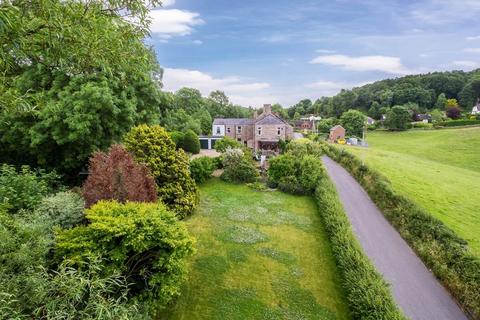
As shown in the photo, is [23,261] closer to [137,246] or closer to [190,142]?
[137,246]

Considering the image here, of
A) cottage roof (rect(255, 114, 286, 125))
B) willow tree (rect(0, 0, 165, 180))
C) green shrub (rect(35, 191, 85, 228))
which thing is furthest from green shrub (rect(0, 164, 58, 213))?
cottage roof (rect(255, 114, 286, 125))

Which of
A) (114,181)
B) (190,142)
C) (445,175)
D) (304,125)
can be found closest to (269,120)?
(190,142)

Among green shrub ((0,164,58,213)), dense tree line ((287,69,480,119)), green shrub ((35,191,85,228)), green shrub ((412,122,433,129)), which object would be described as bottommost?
green shrub ((35,191,85,228))

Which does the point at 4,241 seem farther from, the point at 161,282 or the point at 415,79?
the point at 415,79

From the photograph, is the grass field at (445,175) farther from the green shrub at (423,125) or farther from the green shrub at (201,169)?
the green shrub at (201,169)

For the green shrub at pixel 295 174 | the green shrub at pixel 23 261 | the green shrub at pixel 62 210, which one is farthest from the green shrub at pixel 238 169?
the green shrub at pixel 23 261

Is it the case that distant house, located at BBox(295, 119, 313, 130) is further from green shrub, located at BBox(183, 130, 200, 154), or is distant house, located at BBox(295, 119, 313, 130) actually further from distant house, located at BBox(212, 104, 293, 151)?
green shrub, located at BBox(183, 130, 200, 154)
